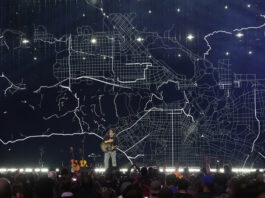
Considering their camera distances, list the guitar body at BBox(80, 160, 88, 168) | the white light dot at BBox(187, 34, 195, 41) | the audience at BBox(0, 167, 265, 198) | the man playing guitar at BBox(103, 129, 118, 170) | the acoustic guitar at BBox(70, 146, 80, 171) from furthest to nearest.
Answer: the white light dot at BBox(187, 34, 195, 41) < the guitar body at BBox(80, 160, 88, 168) < the acoustic guitar at BBox(70, 146, 80, 171) < the man playing guitar at BBox(103, 129, 118, 170) < the audience at BBox(0, 167, 265, 198)

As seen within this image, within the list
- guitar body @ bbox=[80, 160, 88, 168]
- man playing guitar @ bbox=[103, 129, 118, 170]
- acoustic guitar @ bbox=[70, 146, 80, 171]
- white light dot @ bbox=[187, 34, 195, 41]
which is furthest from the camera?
white light dot @ bbox=[187, 34, 195, 41]

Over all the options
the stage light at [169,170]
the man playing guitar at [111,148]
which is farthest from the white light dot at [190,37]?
the stage light at [169,170]

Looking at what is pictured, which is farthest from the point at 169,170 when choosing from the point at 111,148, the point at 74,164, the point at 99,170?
the point at 74,164

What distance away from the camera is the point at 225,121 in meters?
10.7

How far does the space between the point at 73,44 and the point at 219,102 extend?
410 centimetres

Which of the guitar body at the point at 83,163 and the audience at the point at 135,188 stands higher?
the audience at the point at 135,188

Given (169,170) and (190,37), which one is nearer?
(169,170)

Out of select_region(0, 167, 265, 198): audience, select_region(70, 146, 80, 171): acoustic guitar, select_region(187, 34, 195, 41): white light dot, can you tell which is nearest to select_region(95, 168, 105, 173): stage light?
select_region(70, 146, 80, 171): acoustic guitar

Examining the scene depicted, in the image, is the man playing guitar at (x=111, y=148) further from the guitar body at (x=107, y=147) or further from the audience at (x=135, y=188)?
the audience at (x=135, y=188)

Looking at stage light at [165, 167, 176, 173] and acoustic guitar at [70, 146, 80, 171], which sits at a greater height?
acoustic guitar at [70, 146, 80, 171]

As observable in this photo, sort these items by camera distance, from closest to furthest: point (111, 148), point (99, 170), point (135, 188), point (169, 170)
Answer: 1. point (135, 188)
2. point (111, 148)
3. point (169, 170)
4. point (99, 170)

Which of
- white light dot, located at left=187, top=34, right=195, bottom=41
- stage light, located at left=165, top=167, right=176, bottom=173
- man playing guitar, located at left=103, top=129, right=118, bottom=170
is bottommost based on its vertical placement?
stage light, located at left=165, top=167, right=176, bottom=173

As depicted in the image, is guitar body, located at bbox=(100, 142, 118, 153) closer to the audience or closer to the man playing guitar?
the man playing guitar

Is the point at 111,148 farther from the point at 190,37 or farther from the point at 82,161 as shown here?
the point at 190,37
